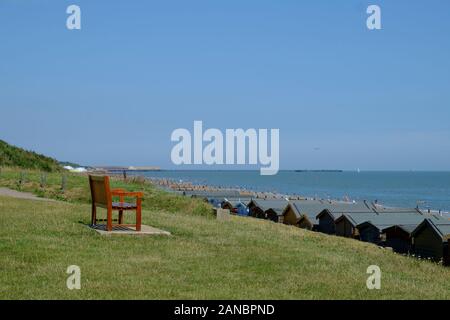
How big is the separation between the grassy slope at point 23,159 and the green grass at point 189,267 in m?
30.8

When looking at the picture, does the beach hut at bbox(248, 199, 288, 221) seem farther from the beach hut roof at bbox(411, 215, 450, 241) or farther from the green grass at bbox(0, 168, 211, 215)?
the green grass at bbox(0, 168, 211, 215)

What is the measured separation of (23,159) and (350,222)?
81.7ft

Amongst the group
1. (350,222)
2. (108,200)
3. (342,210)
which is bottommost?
(350,222)

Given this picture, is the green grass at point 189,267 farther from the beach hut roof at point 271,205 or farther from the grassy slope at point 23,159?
the beach hut roof at point 271,205

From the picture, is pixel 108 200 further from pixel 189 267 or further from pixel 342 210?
pixel 342 210

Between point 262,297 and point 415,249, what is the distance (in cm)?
1941

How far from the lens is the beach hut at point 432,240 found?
22614 millimetres

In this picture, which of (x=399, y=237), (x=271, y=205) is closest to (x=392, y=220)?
(x=399, y=237)

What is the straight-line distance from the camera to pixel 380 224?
29.6 metres

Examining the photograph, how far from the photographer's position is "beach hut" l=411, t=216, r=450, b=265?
74.2 feet

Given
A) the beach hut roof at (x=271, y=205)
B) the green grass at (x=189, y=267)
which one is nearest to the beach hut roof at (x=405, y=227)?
the green grass at (x=189, y=267)

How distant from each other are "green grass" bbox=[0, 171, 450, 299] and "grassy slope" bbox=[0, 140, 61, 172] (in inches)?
1212

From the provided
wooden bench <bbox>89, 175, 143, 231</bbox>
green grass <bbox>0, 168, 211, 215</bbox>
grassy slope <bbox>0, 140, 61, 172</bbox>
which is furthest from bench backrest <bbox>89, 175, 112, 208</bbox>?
grassy slope <bbox>0, 140, 61, 172</bbox>

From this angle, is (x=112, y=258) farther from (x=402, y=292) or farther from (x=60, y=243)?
(x=402, y=292)
